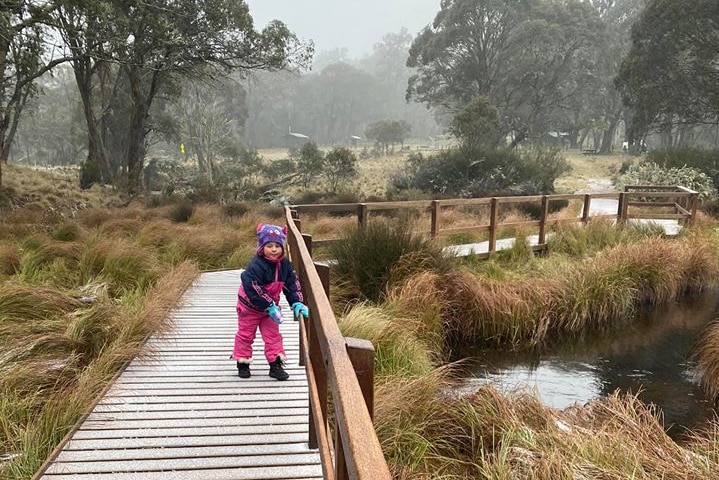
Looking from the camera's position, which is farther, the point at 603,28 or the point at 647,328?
the point at 603,28

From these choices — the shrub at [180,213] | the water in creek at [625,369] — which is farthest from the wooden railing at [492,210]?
the shrub at [180,213]

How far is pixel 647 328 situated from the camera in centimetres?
723

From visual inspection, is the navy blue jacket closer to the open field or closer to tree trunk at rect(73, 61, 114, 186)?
tree trunk at rect(73, 61, 114, 186)

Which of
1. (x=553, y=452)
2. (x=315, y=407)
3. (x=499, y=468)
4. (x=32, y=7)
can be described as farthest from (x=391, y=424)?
(x=32, y=7)

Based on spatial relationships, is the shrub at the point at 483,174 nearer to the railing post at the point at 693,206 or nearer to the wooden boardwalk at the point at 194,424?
the railing post at the point at 693,206

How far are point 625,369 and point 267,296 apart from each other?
459 centimetres

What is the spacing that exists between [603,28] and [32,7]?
4141 centimetres

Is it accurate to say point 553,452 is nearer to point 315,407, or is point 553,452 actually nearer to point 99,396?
point 315,407

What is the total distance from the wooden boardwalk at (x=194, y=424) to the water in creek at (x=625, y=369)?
2496mm

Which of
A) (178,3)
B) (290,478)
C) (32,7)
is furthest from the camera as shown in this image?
(178,3)

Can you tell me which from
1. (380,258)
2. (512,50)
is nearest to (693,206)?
(380,258)

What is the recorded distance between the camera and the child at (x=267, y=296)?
11.5 feet

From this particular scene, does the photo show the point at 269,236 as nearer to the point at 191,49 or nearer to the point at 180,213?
the point at 180,213

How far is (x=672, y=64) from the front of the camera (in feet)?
76.7
